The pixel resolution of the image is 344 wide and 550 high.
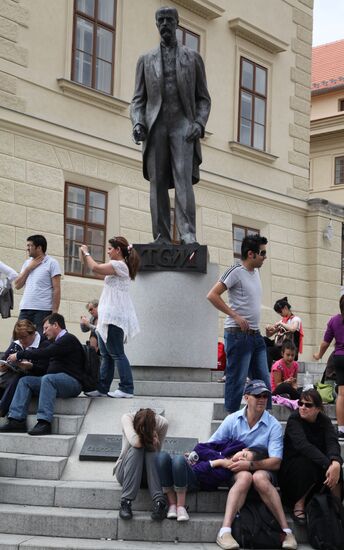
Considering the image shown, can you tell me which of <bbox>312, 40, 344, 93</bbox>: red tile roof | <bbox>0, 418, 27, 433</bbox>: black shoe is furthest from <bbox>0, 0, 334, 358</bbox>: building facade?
<bbox>312, 40, 344, 93</bbox>: red tile roof

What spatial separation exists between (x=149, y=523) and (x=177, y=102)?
5384 mm

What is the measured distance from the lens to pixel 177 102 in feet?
32.7

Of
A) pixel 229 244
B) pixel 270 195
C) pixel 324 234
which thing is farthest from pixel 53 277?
pixel 324 234

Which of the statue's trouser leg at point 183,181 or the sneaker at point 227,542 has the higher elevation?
the statue's trouser leg at point 183,181

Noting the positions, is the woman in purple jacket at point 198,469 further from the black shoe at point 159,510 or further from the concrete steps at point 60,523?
the concrete steps at point 60,523

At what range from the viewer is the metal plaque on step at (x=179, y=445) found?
7064 millimetres

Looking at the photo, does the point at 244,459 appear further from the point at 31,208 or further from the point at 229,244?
the point at 229,244

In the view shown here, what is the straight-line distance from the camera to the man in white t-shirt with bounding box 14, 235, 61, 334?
931 centimetres

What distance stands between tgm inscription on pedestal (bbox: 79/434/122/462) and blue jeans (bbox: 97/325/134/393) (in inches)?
36.8

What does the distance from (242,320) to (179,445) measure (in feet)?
4.01

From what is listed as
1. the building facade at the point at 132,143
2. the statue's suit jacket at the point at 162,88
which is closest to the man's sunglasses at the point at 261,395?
the statue's suit jacket at the point at 162,88

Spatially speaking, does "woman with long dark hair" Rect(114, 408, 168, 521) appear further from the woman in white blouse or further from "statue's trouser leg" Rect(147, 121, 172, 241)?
"statue's trouser leg" Rect(147, 121, 172, 241)

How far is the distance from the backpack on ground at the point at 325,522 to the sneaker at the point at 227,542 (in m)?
0.59

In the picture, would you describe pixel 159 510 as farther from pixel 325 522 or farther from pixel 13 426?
pixel 13 426
